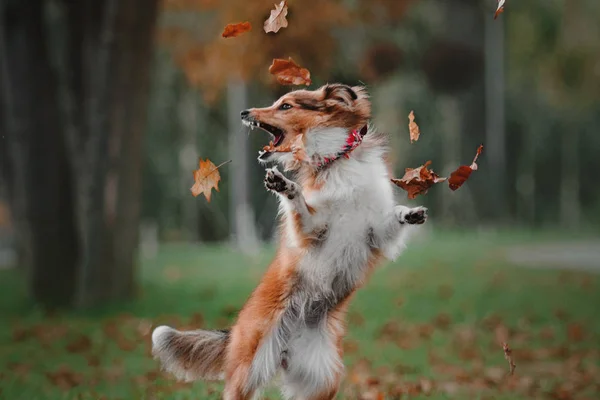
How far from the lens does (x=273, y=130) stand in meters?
5.12

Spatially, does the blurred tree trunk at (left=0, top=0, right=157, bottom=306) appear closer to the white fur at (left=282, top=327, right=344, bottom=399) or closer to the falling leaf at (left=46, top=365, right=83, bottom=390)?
the falling leaf at (left=46, top=365, right=83, bottom=390)

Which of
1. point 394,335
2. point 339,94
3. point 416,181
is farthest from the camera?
point 394,335

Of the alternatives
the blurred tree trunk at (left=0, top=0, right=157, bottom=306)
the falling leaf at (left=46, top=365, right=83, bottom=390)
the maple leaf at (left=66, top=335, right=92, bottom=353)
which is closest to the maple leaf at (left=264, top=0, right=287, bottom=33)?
the falling leaf at (left=46, top=365, right=83, bottom=390)

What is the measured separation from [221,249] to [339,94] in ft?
61.2

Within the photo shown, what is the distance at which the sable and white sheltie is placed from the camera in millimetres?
5098

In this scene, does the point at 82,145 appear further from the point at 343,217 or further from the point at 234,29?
the point at 343,217

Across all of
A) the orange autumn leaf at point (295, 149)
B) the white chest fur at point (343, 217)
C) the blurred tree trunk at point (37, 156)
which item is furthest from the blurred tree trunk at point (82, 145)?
the white chest fur at point (343, 217)

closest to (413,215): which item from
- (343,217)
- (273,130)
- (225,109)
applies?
(343,217)

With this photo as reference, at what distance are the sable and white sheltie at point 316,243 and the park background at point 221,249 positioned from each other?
0.77 m

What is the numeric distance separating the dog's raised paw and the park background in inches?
35.5

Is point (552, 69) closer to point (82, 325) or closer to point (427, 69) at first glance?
point (427, 69)

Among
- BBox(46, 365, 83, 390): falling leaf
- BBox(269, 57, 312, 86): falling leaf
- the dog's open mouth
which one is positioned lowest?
BBox(46, 365, 83, 390): falling leaf

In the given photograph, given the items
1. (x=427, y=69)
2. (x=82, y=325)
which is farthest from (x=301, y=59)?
(x=427, y=69)

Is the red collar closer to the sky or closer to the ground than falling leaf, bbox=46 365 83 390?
closer to the sky
